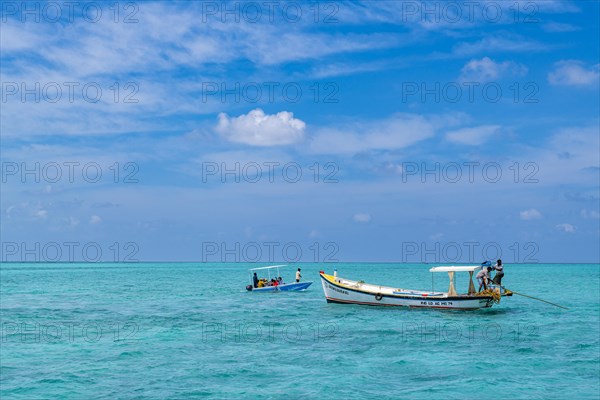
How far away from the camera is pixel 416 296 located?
1583 inches

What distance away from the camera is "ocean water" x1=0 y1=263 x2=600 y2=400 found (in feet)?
63.8

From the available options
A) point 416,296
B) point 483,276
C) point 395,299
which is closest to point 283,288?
point 395,299

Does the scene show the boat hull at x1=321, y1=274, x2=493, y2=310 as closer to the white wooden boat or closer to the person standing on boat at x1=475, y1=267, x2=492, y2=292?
the white wooden boat

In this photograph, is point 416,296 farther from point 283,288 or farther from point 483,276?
point 283,288

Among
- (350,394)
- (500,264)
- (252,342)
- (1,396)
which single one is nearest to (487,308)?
(500,264)

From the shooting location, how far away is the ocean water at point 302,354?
19.5m

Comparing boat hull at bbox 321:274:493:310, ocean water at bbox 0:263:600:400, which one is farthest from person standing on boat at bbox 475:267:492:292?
ocean water at bbox 0:263:600:400

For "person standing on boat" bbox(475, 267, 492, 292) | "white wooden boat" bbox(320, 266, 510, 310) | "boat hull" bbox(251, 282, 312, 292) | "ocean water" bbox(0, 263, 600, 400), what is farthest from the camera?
"boat hull" bbox(251, 282, 312, 292)

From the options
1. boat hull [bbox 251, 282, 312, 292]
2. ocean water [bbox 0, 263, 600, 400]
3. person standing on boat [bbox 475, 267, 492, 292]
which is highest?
person standing on boat [bbox 475, 267, 492, 292]

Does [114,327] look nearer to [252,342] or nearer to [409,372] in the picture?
[252,342]

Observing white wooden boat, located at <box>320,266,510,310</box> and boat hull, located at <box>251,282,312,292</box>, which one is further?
boat hull, located at <box>251,282,312,292</box>

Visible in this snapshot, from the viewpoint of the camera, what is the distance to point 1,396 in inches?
737

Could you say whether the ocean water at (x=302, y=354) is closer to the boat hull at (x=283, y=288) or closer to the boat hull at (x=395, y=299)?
the boat hull at (x=395, y=299)

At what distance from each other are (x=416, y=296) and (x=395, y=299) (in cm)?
164
